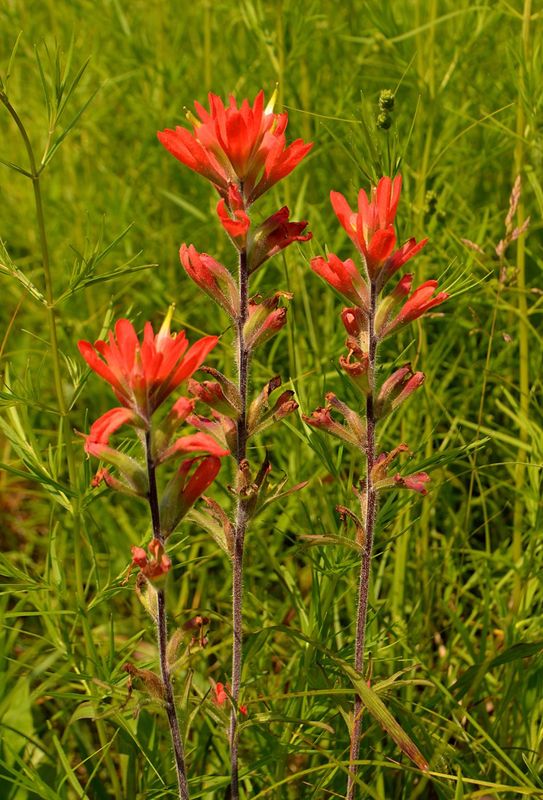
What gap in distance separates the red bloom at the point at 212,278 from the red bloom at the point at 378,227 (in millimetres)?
229

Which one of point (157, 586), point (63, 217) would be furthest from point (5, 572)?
point (63, 217)

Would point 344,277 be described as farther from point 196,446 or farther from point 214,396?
point 196,446

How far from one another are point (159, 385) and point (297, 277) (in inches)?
64.5

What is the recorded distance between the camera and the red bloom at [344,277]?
1.60 m

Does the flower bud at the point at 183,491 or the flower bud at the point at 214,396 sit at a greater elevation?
the flower bud at the point at 214,396

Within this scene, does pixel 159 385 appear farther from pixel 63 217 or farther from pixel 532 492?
pixel 63 217

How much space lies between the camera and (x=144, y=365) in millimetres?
1346

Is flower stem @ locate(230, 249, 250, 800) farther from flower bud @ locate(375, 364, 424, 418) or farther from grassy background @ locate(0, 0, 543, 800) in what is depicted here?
flower bud @ locate(375, 364, 424, 418)

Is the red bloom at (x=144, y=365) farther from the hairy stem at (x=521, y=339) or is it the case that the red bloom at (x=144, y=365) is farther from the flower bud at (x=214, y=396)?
the hairy stem at (x=521, y=339)

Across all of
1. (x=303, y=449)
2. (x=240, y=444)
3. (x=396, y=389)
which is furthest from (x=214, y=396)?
(x=303, y=449)

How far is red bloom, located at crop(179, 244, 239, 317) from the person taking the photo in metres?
1.62

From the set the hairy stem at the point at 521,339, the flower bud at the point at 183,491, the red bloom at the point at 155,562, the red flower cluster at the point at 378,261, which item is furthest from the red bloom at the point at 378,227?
the hairy stem at the point at 521,339

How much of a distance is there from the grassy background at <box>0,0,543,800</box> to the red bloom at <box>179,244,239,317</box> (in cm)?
22

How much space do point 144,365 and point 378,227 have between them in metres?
0.52
